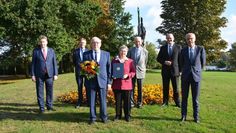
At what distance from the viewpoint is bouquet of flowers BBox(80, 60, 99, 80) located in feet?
34.3

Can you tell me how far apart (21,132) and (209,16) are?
45.1 meters

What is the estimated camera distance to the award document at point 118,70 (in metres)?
10.9

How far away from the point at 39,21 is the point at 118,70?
2488 centimetres

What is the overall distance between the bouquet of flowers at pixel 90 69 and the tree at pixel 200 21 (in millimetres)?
40524

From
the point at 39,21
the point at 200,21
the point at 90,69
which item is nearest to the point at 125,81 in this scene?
the point at 90,69

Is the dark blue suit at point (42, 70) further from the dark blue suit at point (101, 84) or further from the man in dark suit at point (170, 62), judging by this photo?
the man in dark suit at point (170, 62)

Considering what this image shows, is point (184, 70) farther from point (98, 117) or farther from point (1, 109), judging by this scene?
point (1, 109)

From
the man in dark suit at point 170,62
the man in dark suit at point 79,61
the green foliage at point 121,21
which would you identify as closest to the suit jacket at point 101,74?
the man in dark suit at point 79,61

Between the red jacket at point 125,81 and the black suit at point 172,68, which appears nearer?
the red jacket at point 125,81

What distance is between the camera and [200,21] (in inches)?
2036

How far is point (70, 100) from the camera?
1399 centimetres

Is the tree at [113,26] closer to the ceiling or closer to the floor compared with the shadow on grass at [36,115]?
closer to the ceiling

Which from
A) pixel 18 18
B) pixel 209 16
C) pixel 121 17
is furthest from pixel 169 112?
pixel 121 17

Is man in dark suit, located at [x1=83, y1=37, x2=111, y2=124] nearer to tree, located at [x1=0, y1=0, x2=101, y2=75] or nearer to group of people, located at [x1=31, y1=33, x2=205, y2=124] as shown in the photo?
group of people, located at [x1=31, y1=33, x2=205, y2=124]
